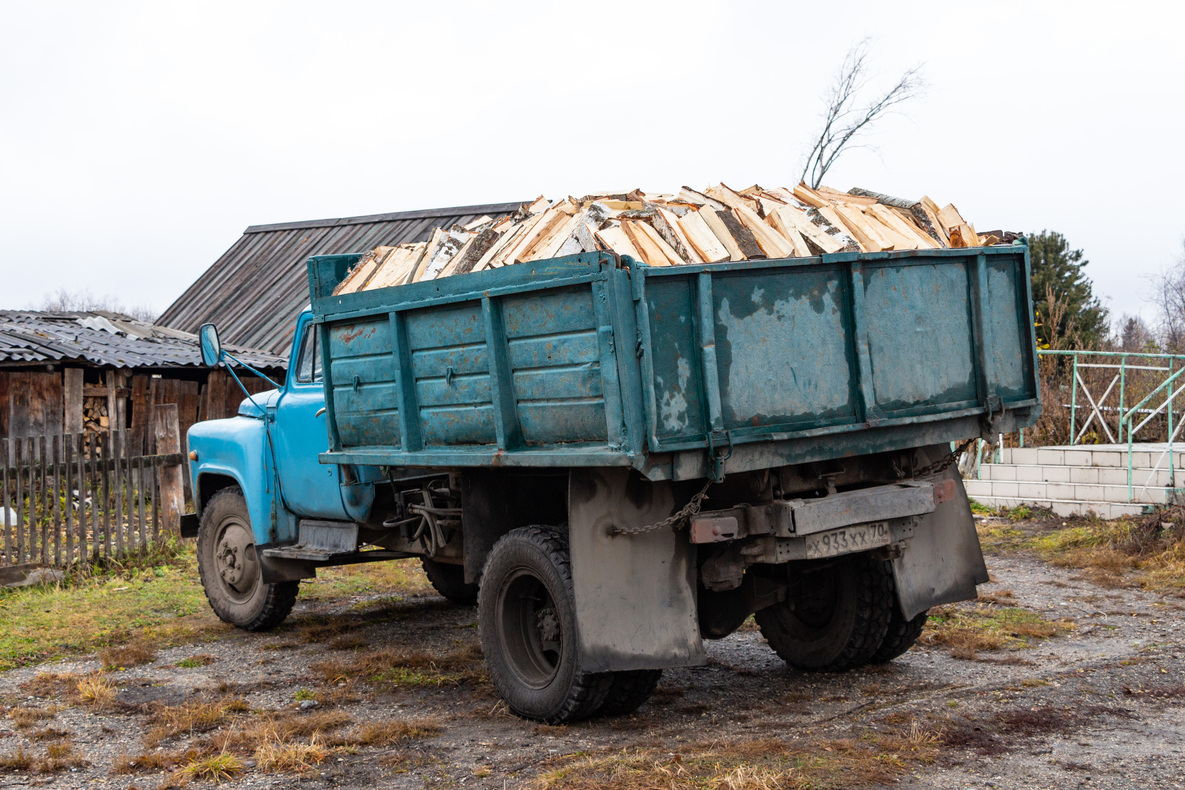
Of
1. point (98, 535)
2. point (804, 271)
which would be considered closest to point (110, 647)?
point (98, 535)

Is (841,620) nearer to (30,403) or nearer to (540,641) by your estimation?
(540,641)

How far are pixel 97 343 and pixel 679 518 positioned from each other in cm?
1501

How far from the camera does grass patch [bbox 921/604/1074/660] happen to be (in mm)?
6355

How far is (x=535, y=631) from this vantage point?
5.45 m

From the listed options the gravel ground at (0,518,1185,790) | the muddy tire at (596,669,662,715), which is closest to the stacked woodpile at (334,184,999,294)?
the muddy tire at (596,669,662,715)

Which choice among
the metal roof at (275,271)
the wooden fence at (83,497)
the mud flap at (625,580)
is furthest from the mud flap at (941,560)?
the metal roof at (275,271)

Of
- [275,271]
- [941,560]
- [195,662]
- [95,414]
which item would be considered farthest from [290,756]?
[275,271]

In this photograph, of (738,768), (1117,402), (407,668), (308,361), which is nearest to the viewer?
(738,768)

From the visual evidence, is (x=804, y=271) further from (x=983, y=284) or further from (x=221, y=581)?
(x=221, y=581)

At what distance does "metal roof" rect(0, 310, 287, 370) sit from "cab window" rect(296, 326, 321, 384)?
370 inches

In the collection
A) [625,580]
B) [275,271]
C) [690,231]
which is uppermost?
[275,271]

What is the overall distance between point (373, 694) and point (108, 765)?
149cm

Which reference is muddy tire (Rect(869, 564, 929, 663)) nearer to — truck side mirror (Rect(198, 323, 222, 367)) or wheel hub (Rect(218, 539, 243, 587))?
truck side mirror (Rect(198, 323, 222, 367))

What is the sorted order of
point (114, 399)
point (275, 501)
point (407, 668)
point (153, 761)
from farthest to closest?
1. point (114, 399)
2. point (275, 501)
3. point (407, 668)
4. point (153, 761)
